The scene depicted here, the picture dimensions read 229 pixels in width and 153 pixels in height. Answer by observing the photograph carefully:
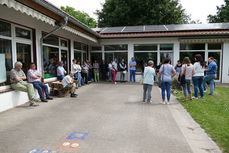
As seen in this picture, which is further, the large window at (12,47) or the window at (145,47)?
the window at (145,47)

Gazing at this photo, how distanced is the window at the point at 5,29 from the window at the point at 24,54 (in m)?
0.55

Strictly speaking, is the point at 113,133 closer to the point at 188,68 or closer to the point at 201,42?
the point at 188,68

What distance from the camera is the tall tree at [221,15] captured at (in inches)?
1117

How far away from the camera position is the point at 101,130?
3.79m

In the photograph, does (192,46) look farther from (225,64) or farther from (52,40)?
(52,40)

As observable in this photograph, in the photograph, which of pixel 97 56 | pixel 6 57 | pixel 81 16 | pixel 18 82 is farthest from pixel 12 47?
pixel 81 16

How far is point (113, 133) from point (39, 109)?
3.01 metres

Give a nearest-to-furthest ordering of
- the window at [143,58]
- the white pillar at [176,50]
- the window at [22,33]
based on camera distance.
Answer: the window at [22,33] → the white pillar at [176,50] → the window at [143,58]

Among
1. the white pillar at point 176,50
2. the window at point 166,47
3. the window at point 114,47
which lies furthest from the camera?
the window at point 114,47

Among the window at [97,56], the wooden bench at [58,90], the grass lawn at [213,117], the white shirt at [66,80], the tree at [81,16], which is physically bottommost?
the grass lawn at [213,117]

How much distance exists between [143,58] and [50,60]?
6932mm

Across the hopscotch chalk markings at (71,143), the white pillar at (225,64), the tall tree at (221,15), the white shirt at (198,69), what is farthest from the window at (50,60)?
the tall tree at (221,15)

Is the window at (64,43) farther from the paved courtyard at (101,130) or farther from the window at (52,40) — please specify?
the paved courtyard at (101,130)

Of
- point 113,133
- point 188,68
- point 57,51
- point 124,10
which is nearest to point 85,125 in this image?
point 113,133
